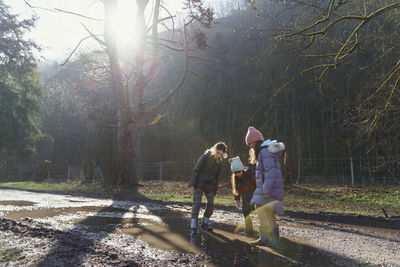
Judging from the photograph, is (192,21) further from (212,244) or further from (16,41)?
(16,41)

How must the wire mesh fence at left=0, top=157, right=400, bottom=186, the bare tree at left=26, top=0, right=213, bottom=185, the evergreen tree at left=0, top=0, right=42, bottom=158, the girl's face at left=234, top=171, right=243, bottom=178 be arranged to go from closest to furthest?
the girl's face at left=234, top=171, right=243, bottom=178, the bare tree at left=26, top=0, right=213, bottom=185, the wire mesh fence at left=0, top=157, right=400, bottom=186, the evergreen tree at left=0, top=0, right=42, bottom=158

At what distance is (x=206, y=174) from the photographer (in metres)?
5.61

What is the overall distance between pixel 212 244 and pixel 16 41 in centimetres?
3048

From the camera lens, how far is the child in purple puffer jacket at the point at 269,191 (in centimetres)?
445

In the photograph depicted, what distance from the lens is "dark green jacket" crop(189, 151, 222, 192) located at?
5586 mm

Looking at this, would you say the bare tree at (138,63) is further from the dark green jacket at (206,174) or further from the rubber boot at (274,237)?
the rubber boot at (274,237)

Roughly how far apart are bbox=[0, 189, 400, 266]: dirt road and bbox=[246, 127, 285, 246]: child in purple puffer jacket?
0.79ft

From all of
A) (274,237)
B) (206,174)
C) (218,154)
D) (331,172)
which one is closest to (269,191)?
(274,237)

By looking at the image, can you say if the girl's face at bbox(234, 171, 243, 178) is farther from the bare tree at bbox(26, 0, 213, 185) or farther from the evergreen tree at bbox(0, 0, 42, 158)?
the evergreen tree at bbox(0, 0, 42, 158)

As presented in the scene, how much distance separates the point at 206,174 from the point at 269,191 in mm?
1476

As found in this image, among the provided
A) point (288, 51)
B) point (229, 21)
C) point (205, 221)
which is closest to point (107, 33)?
Result: point (288, 51)

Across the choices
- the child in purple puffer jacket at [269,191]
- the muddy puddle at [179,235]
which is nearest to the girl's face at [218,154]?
the child in purple puffer jacket at [269,191]

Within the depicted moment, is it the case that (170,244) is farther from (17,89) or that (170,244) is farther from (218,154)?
(17,89)

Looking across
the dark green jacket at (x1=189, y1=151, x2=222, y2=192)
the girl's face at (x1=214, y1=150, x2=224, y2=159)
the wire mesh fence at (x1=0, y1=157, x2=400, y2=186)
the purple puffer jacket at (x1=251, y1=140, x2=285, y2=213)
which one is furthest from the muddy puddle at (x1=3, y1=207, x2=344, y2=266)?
the wire mesh fence at (x1=0, y1=157, x2=400, y2=186)
